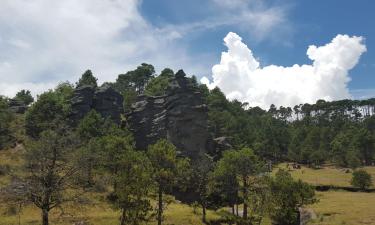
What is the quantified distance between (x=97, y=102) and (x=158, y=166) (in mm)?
71072

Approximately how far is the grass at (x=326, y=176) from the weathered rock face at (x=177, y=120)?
34.0 metres

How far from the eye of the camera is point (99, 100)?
134 metres

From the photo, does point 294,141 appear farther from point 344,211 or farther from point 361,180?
point 344,211

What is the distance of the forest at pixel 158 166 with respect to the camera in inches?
1630

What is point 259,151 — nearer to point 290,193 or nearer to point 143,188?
point 290,193

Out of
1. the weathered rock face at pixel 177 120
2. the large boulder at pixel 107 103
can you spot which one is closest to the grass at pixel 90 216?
the weathered rock face at pixel 177 120

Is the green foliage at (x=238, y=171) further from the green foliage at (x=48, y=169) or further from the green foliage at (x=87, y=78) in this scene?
the green foliage at (x=87, y=78)

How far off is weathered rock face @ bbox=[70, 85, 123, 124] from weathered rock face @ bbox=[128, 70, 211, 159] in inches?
246

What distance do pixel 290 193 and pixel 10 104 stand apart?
119m

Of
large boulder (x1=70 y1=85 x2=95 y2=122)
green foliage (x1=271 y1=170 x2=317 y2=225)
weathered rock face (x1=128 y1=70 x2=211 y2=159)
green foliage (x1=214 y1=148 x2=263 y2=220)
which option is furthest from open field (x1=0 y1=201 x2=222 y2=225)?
large boulder (x1=70 y1=85 x2=95 y2=122)

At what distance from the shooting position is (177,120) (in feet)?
378

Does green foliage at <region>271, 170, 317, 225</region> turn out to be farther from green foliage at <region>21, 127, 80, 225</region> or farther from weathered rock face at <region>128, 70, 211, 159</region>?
weathered rock face at <region>128, 70, 211, 159</region>

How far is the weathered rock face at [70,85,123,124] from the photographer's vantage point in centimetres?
12964

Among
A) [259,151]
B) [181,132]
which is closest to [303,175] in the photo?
[259,151]
